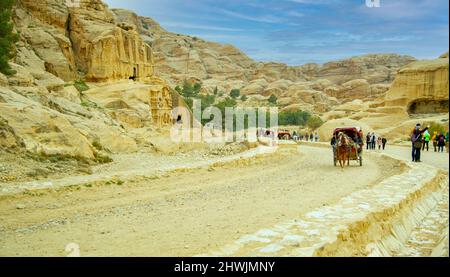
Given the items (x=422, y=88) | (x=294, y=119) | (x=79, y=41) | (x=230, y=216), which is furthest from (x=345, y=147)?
(x=294, y=119)

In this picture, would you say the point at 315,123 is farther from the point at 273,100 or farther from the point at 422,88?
the point at 273,100

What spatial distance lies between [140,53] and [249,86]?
81405mm

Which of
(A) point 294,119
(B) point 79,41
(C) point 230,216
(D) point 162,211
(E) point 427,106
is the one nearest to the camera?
(C) point 230,216

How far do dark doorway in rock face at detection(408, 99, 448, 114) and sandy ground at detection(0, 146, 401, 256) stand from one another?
4565 cm

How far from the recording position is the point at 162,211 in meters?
9.23

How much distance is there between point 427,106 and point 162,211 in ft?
182

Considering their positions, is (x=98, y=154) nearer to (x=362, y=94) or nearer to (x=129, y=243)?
(x=129, y=243)

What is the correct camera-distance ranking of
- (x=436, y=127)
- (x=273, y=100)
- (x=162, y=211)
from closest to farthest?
(x=162, y=211)
(x=436, y=127)
(x=273, y=100)

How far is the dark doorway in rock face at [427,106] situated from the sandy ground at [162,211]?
150ft

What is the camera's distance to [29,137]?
15.5 metres

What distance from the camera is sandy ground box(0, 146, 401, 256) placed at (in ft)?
20.5

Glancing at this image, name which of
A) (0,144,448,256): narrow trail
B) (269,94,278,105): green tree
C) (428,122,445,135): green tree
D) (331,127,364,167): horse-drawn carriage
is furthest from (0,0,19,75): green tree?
(269,94,278,105): green tree

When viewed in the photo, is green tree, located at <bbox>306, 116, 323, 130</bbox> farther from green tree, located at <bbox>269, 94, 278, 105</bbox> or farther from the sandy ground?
the sandy ground

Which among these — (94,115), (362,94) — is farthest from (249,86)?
(94,115)
